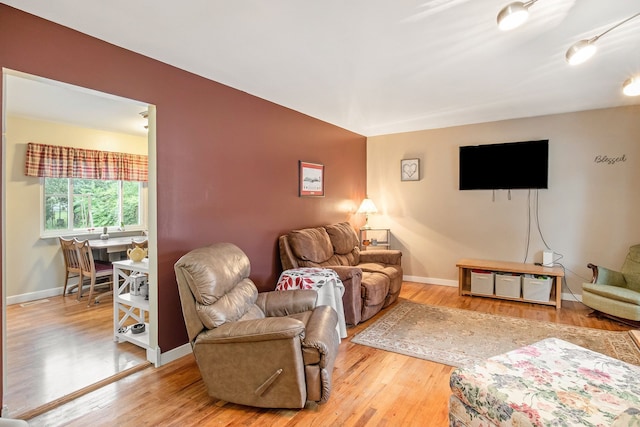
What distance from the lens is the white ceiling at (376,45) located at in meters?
2.00

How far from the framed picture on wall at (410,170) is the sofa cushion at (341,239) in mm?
1600

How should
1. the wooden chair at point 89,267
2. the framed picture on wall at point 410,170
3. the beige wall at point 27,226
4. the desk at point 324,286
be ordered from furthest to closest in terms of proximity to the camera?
the framed picture on wall at point 410,170
the beige wall at point 27,226
the wooden chair at point 89,267
the desk at point 324,286

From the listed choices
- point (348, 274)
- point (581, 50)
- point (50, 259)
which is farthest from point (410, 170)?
point (50, 259)

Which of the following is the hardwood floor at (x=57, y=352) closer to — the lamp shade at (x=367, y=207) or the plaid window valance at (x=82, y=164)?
the plaid window valance at (x=82, y=164)

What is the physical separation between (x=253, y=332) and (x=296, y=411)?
60 cm

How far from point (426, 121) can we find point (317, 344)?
155 inches

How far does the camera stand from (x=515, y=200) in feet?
15.3

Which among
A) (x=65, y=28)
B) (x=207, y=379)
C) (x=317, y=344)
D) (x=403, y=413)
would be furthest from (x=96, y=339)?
(x=403, y=413)

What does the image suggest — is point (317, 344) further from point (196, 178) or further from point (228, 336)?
point (196, 178)

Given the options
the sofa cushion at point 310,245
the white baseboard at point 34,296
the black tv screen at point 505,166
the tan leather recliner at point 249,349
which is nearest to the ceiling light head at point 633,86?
the black tv screen at point 505,166

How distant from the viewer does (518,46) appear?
8.19 feet

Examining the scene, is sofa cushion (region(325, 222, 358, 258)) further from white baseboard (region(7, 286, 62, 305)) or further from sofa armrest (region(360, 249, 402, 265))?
white baseboard (region(7, 286, 62, 305))

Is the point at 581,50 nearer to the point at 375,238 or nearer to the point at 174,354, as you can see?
the point at 174,354

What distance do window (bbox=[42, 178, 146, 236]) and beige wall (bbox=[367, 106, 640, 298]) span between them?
4287 millimetres
